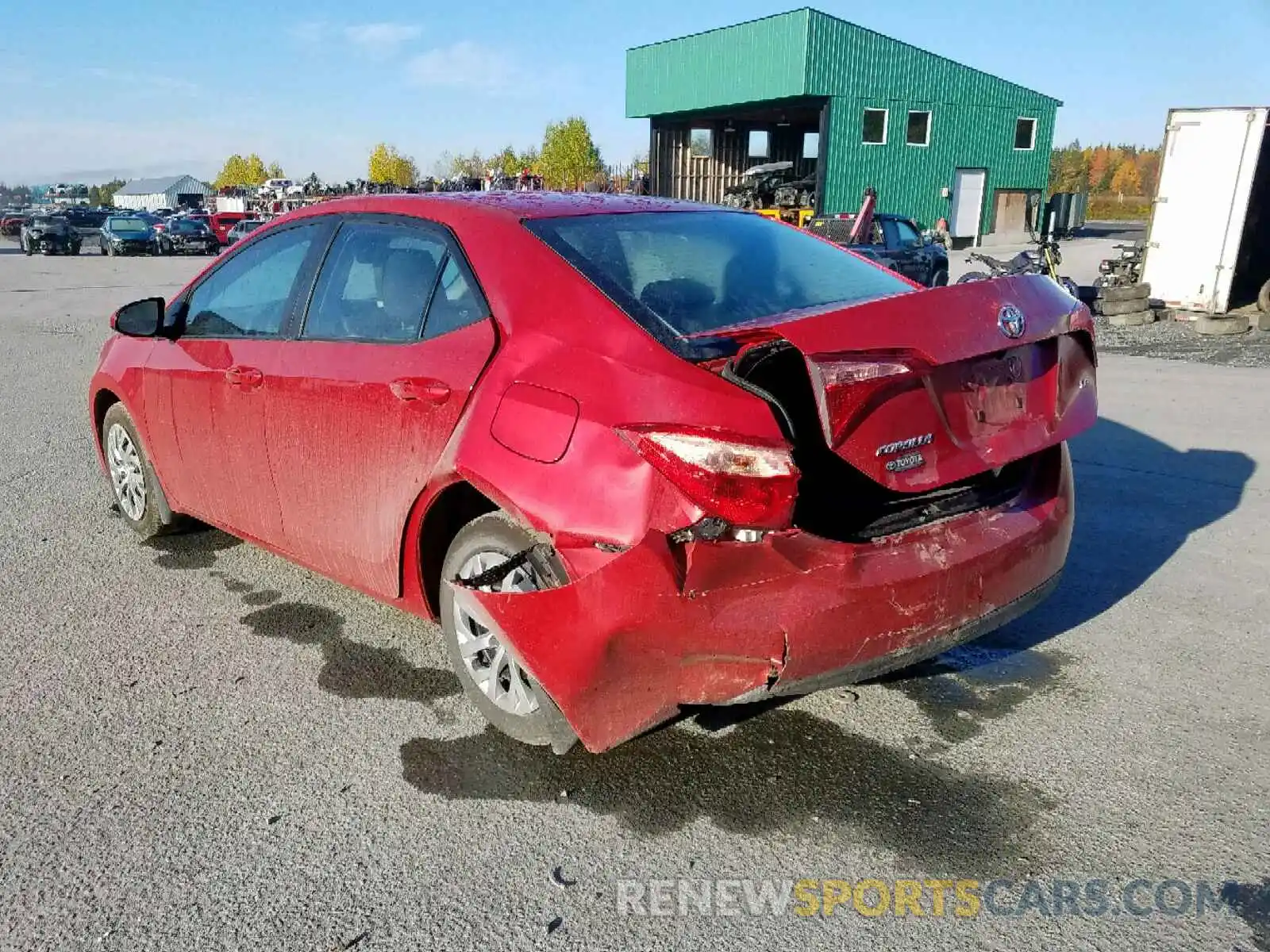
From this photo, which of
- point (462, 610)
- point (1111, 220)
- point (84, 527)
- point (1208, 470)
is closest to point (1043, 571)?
point (462, 610)

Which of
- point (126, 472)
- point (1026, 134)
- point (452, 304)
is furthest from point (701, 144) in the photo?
point (452, 304)

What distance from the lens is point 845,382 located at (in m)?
2.39

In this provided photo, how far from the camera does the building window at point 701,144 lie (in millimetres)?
38875

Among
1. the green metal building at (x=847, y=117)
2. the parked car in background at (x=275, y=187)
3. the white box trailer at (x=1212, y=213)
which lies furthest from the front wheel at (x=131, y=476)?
the parked car in background at (x=275, y=187)

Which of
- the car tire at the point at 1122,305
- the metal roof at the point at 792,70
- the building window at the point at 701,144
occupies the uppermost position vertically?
the metal roof at the point at 792,70

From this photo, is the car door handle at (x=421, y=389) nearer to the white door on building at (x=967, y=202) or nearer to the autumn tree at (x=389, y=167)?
the white door on building at (x=967, y=202)

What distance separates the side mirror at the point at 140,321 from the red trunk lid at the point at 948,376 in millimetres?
3001

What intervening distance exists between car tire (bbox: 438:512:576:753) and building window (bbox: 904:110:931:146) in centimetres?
3492

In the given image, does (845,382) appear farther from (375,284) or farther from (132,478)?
(132,478)

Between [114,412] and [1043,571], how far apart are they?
431 cm

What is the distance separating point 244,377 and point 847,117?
31.7m

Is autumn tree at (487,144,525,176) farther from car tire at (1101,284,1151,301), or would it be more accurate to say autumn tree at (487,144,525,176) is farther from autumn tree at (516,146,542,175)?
car tire at (1101,284,1151,301)

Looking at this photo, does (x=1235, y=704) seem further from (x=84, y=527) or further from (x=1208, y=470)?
(x=84, y=527)

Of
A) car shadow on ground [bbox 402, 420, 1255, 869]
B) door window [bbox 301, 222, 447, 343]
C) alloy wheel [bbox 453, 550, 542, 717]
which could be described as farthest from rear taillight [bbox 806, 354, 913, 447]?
door window [bbox 301, 222, 447, 343]
